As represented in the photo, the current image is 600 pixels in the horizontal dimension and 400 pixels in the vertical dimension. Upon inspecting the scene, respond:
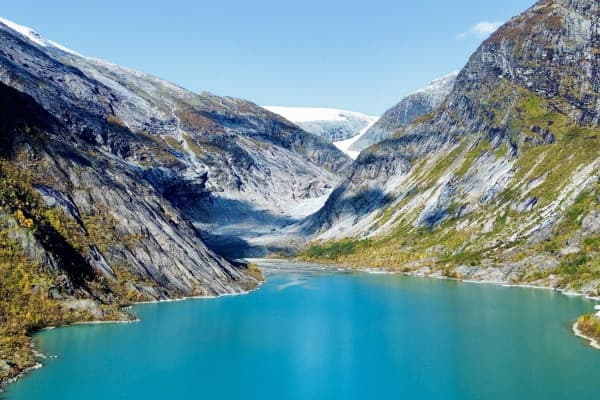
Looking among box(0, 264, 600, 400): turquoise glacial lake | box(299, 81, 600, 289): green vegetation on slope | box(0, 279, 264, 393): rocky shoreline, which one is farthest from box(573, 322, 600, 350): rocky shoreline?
box(0, 279, 264, 393): rocky shoreline

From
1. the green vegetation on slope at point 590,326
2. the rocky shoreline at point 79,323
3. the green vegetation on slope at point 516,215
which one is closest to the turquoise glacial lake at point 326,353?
the rocky shoreline at point 79,323

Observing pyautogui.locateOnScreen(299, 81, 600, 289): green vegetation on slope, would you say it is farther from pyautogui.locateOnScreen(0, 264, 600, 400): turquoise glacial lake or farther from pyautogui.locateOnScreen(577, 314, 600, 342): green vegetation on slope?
pyautogui.locateOnScreen(577, 314, 600, 342): green vegetation on slope

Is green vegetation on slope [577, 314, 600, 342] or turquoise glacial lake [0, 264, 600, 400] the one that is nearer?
turquoise glacial lake [0, 264, 600, 400]

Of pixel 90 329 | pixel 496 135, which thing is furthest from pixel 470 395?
pixel 496 135

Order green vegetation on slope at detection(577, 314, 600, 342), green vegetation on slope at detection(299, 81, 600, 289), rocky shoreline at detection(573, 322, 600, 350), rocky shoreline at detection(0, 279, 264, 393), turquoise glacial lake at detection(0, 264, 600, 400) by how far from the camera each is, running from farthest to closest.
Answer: green vegetation on slope at detection(299, 81, 600, 289)
green vegetation on slope at detection(577, 314, 600, 342)
rocky shoreline at detection(573, 322, 600, 350)
turquoise glacial lake at detection(0, 264, 600, 400)
rocky shoreline at detection(0, 279, 264, 393)

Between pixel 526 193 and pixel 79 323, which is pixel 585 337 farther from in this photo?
pixel 526 193

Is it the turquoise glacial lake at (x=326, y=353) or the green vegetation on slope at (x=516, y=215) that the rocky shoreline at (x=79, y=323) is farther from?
the green vegetation on slope at (x=516, y=215)

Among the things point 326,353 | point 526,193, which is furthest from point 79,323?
point 526,193

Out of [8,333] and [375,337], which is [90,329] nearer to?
[8,333]

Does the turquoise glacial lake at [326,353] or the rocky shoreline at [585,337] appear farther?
the rocky shoreline at [585,337]
